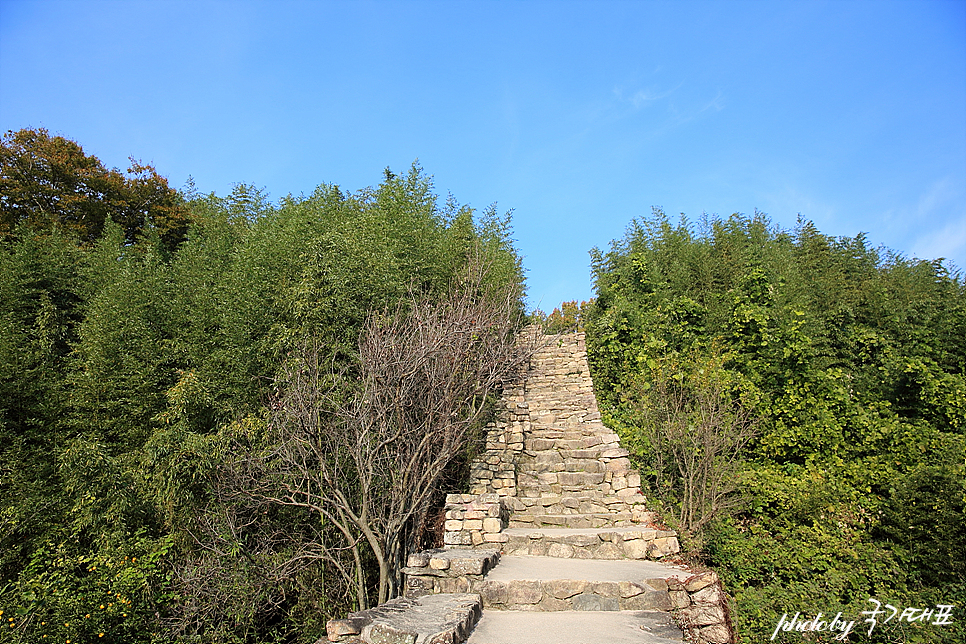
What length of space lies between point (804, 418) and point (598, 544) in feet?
13.0

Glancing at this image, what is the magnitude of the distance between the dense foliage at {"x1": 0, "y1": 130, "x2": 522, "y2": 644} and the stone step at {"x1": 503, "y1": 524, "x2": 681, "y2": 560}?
1.87 metres

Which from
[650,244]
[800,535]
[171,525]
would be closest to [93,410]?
[171,525]

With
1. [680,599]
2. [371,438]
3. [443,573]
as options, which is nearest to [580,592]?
[680,599]

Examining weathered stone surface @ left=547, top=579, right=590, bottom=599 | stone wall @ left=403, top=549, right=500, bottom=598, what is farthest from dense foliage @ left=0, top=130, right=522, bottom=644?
weathered stone surface @ left=547, top=579, right=590, bottom=599

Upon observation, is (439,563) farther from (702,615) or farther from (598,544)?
(702,615)

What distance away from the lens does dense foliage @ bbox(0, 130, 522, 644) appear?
5.21 m

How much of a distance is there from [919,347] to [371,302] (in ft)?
27.6

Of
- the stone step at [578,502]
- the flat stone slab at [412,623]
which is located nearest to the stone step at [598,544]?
the stone step at [578,502]

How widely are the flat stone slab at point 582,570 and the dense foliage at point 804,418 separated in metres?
0.66

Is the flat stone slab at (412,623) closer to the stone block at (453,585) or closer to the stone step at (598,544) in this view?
the stone block at (453,585)

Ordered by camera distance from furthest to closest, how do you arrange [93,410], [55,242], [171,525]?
1. [55,242]
2. [93,410]
3. [171,525]

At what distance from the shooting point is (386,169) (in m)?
12.3

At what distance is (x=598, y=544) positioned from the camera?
5.18m

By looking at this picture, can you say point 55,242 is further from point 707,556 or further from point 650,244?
point 650,244
